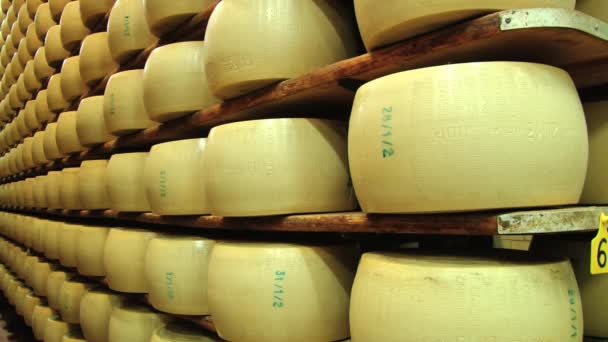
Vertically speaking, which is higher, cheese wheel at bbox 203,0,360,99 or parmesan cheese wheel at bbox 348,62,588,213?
cheese wheel at bbox 203,0,360,99

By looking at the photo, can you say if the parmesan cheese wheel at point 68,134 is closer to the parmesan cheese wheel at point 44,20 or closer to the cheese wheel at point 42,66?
the cheese wheel at point 42,66

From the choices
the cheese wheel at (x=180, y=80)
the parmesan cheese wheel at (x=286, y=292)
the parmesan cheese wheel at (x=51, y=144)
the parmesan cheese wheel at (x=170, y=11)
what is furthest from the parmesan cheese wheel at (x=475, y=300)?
the parmesan cheese wheel at (x=51, y=144)

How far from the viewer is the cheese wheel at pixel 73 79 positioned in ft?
10.0

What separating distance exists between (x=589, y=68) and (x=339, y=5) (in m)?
0.63

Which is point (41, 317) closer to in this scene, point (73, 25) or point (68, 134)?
point (68, 134)

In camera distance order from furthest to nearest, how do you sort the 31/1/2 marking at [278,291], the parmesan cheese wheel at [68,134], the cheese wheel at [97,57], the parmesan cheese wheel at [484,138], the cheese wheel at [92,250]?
1. the parmesan cheese wheel at [68,134]
2. the cheese wheel at [97,57]
3. the cheese wheel at [92,250]
4. the 31/1/2 marking at [278,291]
5. the parmesan cheese wheel at [484,138]

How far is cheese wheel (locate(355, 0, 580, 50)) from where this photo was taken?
34.4 inches

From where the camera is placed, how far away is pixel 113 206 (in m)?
2.29

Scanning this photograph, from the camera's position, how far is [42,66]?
3846 mm

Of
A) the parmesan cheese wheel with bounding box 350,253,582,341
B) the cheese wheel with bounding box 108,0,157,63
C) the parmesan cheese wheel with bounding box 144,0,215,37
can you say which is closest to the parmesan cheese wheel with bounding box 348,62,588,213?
the parmesan cheese wheel with bounding box 350,253,582,341

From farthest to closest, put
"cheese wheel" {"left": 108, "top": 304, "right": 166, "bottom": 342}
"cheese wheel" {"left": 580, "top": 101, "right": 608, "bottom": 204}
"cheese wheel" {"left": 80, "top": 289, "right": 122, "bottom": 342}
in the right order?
"cheese wheel" {"left": 80, "top": 289, "right": 122, "bottom": 342} < "cheese wheel" {"left": 108, "top": 304, "right": 166, "bottom": 342} < "cheese wheel" {"left": 580, "top": 101, "right": 608, "bottom": 204}

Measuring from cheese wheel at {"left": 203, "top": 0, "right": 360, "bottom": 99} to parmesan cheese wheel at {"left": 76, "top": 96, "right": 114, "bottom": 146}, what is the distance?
1.38 m

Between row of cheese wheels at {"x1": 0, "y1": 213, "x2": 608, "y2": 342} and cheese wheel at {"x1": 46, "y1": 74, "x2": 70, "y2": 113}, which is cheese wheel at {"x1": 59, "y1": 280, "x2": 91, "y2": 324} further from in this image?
cheese wheel at {"x1": 46, "y1": 74, "x2": 70, "y2": 113}

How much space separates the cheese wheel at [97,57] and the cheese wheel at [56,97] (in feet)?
2.49
